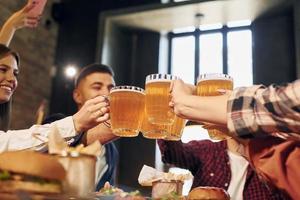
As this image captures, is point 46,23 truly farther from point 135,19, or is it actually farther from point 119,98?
point 119,98

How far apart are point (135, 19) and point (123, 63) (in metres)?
0.57

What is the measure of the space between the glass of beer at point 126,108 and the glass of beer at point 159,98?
0.03 metres

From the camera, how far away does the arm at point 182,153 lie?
1.70 meters

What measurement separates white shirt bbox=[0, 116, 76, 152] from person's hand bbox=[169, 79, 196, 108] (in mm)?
296

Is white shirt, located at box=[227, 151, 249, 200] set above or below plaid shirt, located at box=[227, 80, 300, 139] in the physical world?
below

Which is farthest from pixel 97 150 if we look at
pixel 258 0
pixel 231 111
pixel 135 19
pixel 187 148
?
pixel 135 19

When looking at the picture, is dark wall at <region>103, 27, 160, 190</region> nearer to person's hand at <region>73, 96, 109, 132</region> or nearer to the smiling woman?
the smiling woman

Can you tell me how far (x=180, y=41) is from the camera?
5195mm

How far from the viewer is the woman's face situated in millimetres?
2121

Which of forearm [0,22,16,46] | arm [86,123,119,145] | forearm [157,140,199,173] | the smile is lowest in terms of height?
forearm [157,140,199,173]

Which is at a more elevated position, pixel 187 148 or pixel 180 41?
pixel 180 41

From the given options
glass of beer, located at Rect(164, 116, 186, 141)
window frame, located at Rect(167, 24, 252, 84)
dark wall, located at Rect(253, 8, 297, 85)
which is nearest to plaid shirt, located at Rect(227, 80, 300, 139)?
glass of beer, located at Rect(164, 116, 186, 141)

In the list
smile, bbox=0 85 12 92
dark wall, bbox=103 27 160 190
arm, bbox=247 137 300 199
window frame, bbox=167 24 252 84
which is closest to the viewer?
arm, bbox=247 137 300 199

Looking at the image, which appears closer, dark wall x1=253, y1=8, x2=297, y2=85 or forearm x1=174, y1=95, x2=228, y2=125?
forearm x1=174, y1=95, x2=228, y2=125
